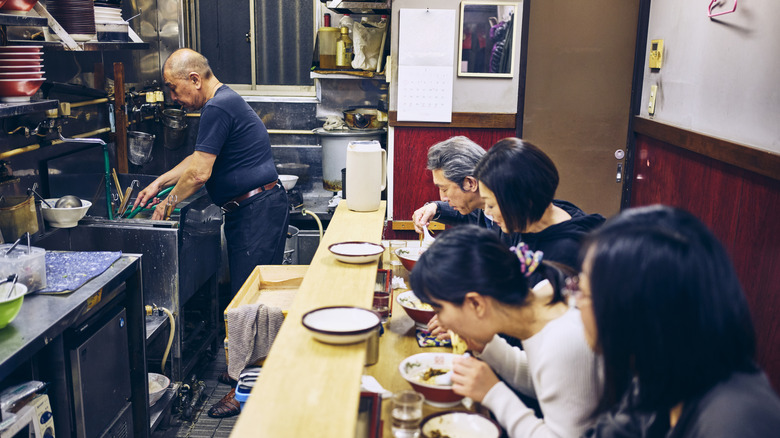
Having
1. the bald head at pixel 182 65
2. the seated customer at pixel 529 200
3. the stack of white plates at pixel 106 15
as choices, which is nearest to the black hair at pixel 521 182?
the seated customer at pixel 529 200

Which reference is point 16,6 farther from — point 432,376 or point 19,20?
point 432,376

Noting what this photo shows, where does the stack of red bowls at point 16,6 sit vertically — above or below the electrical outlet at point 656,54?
above

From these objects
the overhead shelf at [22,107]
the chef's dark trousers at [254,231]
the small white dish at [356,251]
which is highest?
the overhead shelf at [22,107]

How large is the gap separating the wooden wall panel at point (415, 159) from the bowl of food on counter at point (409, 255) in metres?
1.64


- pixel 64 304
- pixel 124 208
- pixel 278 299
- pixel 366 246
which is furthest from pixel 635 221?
pixel 124 208

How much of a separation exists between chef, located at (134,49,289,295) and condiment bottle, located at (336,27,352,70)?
121 centimetres

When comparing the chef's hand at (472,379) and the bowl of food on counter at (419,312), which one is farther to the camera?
the bowl of food on counter at (419,312)

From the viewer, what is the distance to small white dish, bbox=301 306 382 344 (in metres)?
1.66

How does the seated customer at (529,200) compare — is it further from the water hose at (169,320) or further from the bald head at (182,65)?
the bald head at (182,65)

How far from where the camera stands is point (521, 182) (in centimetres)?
234

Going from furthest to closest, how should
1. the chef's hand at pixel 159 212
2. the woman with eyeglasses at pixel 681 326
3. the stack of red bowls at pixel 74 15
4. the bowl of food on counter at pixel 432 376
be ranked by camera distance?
1. the chef's hand at pixel 159 212
2. the stack of red bowls at pixel 74 15
3. the bowl of food on counter at pixel 432 376
4. the woman with eyeglasses at pixel 681 326

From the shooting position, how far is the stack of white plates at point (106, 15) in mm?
3863

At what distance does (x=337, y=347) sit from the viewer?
1.67m

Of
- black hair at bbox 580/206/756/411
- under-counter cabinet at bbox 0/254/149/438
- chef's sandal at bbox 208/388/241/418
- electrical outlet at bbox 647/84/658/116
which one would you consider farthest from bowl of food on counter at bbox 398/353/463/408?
electrical outlet at bbox 647/84/658/116
